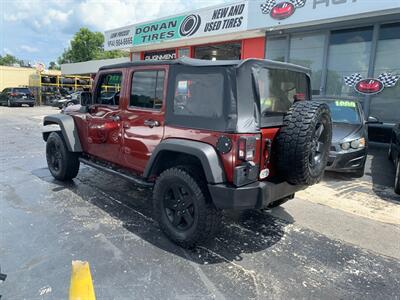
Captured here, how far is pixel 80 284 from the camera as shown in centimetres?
190

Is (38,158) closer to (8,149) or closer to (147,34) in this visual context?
(8,149)

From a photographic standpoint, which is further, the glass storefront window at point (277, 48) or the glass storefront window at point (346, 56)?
the glass storefront window at point (277, 48)

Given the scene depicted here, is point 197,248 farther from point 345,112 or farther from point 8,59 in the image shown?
point 8,59

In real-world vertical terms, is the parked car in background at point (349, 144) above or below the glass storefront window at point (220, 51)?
below

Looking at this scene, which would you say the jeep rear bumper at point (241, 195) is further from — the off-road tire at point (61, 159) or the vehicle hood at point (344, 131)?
the vehicle hood at point (344, 131)

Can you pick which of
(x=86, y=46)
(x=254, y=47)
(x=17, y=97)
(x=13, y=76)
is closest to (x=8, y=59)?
(x=86, y=46)

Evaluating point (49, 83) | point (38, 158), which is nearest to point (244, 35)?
point (38, 158)

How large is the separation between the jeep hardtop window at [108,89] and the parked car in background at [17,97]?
25.2 m

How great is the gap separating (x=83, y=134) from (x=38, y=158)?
312 cm

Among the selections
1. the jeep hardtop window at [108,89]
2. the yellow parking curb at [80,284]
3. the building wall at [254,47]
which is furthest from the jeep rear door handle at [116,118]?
the building wall at [254,47]

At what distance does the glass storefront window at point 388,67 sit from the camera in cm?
933

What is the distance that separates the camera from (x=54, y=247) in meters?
3.42

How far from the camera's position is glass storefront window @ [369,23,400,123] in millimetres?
9328

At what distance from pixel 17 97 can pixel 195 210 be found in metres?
27.8
